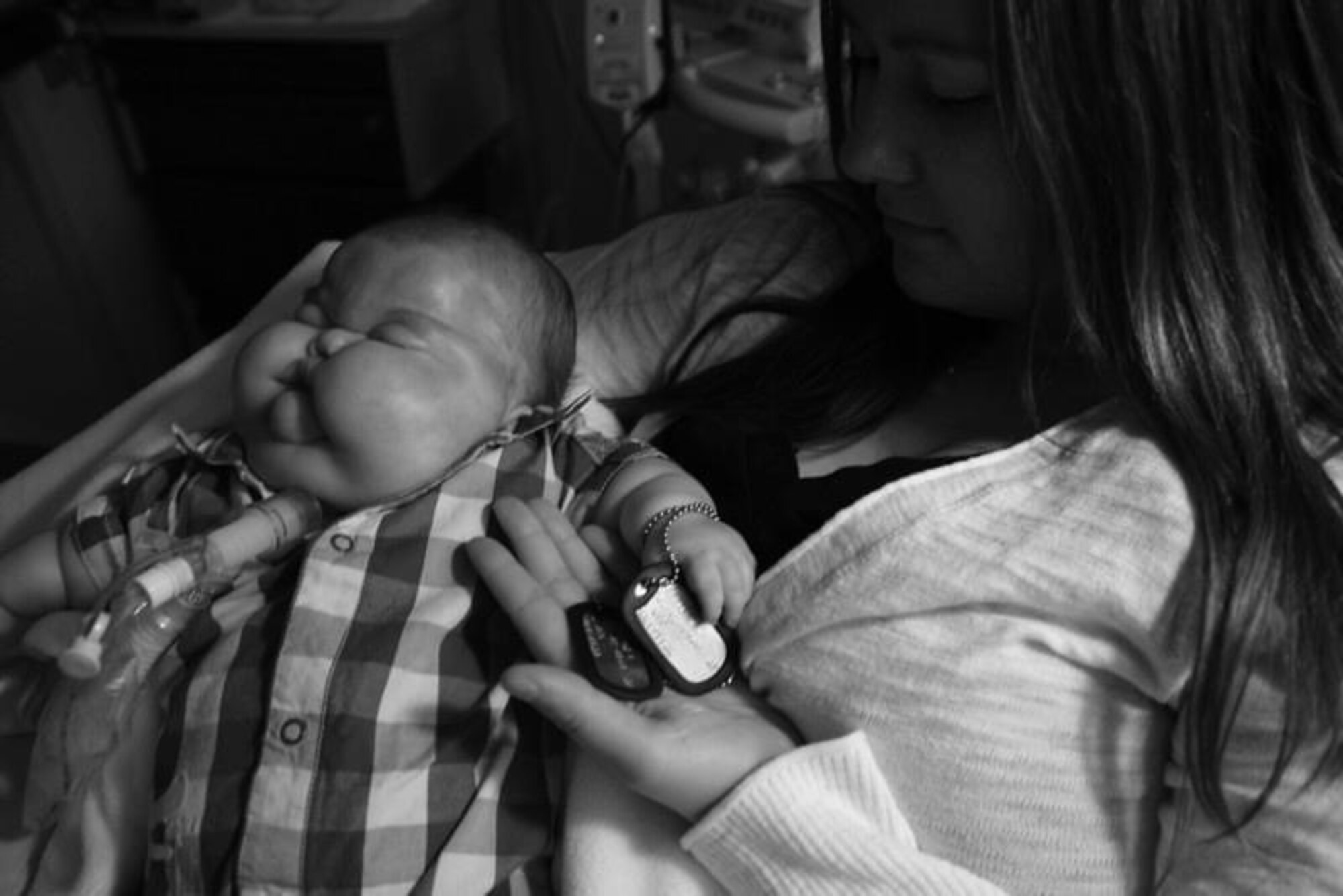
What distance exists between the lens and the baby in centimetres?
87

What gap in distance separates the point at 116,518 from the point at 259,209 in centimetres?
153

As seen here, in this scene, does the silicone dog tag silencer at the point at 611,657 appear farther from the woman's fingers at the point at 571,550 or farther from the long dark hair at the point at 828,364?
the long dark hair at the point at 828,364

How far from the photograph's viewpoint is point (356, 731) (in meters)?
0.87

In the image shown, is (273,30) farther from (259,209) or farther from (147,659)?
(147,659)

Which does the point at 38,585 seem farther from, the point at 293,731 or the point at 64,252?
the point at 64,252

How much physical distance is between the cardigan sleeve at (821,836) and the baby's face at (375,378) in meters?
0.35

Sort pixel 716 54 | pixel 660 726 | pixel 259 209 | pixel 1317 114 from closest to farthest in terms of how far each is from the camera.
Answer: pixel 1317 114
pixel 660 726
pixel 716 54
pixel 259 209

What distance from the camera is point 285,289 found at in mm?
1285

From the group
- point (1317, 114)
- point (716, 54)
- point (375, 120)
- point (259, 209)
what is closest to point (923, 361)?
point (1317, 114)

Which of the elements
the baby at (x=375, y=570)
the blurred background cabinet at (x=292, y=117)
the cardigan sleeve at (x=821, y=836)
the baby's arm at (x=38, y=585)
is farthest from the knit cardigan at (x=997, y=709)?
the blurred background cabinet at (x=292, y=117)

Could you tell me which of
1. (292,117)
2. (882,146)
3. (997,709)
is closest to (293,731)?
(997,709)

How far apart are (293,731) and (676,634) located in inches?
11.1

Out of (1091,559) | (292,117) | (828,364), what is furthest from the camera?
(292,117)

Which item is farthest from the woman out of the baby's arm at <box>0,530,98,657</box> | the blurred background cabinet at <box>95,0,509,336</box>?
the blurred background cabinet at <box>95,0,509,336</box>
